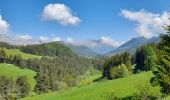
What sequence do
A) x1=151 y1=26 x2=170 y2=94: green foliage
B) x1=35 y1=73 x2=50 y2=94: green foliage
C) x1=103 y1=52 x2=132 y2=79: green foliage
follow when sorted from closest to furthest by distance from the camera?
1. x1=151 y1=26 x2=170 y2=94: green foliage
2. x1=35 y1=73 x2=50 y2=94: green foliage
3. x1=103 y1=52 x2=132 y2=79: green foliage

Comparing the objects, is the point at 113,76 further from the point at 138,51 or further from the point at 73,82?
the point at 73,82

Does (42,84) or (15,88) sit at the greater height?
(42,84)

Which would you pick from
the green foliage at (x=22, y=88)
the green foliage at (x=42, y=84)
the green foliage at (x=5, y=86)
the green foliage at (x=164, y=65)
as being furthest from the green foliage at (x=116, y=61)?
the green foliage at (x=164, y=65)

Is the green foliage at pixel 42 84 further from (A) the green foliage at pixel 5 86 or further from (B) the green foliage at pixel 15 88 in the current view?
(A) the green foliage at pixel 5 86

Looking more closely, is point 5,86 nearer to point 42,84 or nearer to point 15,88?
point 15,88

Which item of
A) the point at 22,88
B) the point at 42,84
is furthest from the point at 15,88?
the point at 42,84

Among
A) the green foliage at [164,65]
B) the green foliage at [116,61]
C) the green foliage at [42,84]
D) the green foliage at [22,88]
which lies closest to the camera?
the green foliage at [164,65]

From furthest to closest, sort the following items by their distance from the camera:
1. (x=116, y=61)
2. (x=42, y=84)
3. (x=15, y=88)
→ (x=116, y=61), (x=15, y=88), (x=42, y=84)

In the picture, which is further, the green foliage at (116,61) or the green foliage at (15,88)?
the green foliage at (116,61)

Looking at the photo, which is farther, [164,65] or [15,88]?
[15,88]

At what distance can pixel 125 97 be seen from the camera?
51719mm

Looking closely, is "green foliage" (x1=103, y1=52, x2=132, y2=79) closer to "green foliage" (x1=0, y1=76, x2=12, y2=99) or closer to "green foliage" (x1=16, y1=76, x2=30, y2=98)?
"green foliage" (x1=16, y1=76, x2=30, y2=98)

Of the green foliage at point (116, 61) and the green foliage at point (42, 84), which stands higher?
the green foliage at point (116, 61)

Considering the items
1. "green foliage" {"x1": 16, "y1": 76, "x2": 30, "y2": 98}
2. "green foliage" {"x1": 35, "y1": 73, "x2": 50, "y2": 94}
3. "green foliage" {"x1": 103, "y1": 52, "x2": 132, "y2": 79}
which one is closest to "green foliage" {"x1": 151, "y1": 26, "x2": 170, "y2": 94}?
"green foliage" {"x1": 35, "y1": 73, "x2": 50, "y2": 94}
